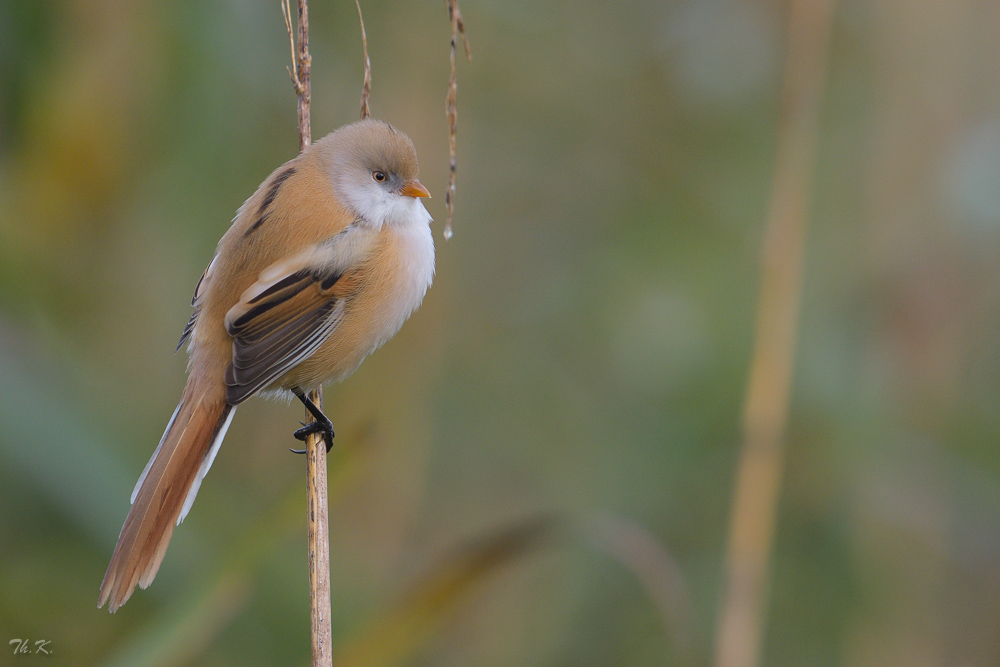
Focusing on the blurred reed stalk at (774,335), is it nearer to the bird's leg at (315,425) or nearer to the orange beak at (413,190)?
the orange beak at (413,190)

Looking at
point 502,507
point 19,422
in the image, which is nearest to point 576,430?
point 502,507

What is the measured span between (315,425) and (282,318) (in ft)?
1.20

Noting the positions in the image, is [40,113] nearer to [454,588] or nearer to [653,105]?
[454,588]

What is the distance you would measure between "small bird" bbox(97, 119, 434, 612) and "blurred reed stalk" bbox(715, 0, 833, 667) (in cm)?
116

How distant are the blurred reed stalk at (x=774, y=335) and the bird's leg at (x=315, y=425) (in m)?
1.33

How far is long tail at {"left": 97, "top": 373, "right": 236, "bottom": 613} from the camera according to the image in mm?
2164

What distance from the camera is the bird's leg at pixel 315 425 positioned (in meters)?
2.75

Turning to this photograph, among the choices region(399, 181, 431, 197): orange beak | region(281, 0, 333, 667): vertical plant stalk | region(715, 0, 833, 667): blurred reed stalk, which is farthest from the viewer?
region(399, 181, 431, 197): orange beak

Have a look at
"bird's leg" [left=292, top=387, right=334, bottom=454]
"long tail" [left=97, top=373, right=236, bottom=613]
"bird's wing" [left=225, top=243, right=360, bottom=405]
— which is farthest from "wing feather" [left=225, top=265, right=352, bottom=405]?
"bird's leg" [left=292, top=387, right=334, bottom=454]

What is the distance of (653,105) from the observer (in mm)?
3994
